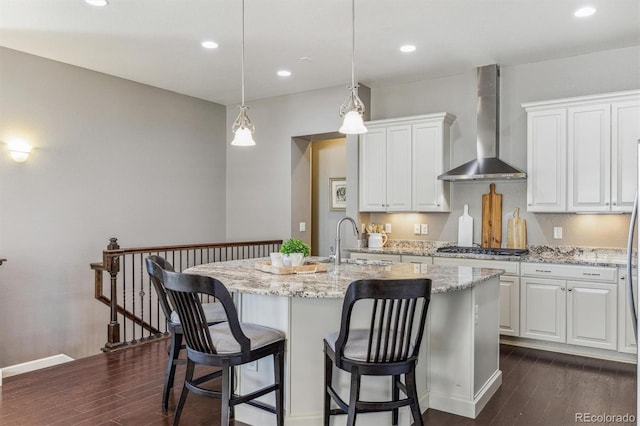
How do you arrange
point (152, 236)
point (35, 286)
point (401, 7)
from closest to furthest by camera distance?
point (401, 7) → point (35, 286) → point (152, 236)

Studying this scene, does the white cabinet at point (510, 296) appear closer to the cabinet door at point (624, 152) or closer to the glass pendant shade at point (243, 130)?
the cabinet door at point (624, 152)

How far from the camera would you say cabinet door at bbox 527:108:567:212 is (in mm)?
4488

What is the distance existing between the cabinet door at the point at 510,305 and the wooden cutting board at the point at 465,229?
0.76m

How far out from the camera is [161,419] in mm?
2963

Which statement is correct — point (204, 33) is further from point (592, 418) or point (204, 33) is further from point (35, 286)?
point (592, 418)

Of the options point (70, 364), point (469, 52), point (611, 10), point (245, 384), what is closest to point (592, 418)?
point (245, 384)

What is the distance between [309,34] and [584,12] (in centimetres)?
226

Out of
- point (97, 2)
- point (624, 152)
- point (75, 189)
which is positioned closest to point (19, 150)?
point (75, 189)

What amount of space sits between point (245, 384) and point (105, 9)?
10.1 feet

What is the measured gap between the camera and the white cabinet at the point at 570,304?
4.04m

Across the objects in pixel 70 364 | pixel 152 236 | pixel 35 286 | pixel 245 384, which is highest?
pixel 152 236

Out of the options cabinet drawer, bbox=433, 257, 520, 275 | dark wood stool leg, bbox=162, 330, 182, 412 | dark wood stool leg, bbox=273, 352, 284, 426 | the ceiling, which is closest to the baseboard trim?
dark wood stool leg, bbox=162, 330, 182, 412

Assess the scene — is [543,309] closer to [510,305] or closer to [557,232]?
[510,305]

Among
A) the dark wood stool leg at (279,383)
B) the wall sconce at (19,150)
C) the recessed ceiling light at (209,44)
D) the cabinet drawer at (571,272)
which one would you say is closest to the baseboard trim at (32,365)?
the wall sconce at (19,150)
